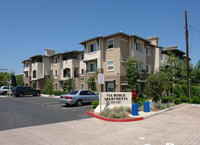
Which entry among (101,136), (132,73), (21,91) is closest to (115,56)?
(132,73)

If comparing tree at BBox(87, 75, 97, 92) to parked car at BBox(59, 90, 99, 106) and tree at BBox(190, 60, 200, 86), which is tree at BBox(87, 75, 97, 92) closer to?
parked car at BBox(59, 90, 99, 106)

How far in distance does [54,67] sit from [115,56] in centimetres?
1948

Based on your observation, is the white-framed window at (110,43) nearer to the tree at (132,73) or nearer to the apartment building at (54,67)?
the tree at (132,73)

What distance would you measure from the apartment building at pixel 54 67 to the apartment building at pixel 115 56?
6568 mm

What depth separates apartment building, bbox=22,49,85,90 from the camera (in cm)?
3394

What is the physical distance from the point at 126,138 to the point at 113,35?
1914cm

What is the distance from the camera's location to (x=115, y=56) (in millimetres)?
23797

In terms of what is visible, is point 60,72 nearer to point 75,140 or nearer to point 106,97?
point 106,97

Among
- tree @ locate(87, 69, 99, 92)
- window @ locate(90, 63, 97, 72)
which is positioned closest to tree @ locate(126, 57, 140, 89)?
tree @ locate(87, 69, 99, 92)

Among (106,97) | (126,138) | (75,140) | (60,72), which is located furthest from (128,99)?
(60,72)

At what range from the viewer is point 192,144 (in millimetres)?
5762

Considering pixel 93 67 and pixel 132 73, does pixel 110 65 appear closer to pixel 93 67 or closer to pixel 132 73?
pixel 93 67

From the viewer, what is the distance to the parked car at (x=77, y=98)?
615 inches

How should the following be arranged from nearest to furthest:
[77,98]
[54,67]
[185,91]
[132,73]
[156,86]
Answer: [156,86], [77,98], [185,91], [132,73], [54,67]
